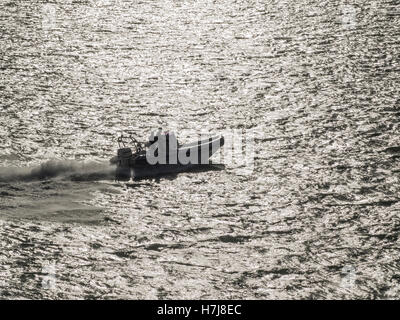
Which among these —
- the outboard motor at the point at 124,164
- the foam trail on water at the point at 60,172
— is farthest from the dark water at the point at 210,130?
the outboard motor at the point at 124,164

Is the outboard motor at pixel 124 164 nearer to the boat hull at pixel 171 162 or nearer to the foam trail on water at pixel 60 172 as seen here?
the boat hull at pixel 171 162

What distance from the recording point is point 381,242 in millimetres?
46125

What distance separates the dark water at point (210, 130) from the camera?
4353 centimetres

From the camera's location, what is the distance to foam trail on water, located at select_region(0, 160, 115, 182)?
54.5 m

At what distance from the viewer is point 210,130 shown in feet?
208

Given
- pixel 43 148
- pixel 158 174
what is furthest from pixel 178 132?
pixel 43 148

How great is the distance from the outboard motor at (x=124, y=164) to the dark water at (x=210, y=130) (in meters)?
0.86

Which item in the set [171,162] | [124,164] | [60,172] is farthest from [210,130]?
[60,172]

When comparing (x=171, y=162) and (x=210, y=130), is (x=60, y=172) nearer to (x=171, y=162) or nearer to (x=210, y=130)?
(x=171, y=162)

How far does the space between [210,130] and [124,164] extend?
10.8 metres

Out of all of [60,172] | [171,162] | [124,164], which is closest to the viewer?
[60,172]

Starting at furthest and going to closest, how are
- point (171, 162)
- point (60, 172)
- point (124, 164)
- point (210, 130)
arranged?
point (210, 130)
point (171, 162)
point (124, 164)
point (60, 172)

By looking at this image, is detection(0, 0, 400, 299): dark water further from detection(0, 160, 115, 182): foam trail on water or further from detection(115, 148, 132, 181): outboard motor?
detection(115, 148, 132, 181): outboard motor

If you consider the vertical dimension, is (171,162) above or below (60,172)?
above
